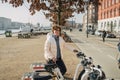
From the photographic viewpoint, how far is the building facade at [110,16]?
82875mm

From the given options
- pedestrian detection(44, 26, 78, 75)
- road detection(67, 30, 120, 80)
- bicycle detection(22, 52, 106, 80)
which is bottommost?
road detection(67, 30, 120, 80)

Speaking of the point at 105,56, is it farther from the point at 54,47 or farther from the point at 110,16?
the point at 110,16

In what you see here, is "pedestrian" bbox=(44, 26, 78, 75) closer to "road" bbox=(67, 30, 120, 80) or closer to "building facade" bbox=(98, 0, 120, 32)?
"road" bbox=(67, 30, 120, 80)

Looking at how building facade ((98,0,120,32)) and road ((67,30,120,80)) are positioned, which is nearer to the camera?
road ((67,30,120,80))

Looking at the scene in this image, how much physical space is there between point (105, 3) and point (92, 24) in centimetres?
3439

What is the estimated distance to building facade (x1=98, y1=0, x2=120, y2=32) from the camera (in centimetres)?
8288

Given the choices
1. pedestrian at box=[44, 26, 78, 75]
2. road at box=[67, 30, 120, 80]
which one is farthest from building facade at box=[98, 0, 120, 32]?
pedestrian at box=[44, 26, 78, 75]

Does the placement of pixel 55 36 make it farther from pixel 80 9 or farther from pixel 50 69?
pixel 80 9

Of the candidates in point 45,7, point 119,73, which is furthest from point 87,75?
point 45,7

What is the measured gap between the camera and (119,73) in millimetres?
13203

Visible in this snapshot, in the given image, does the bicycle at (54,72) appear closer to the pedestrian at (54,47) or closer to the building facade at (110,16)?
the pedestrian at (54,47)

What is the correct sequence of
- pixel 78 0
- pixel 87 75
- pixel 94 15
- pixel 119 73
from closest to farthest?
pixel 87 75
pixel 119 73
pixel 78 0
pixel 94 15

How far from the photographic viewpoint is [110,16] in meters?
92.8

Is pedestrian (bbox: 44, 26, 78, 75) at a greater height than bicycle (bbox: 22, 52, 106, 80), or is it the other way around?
pedestrian (bbox: 44, 26, 78, 75)
